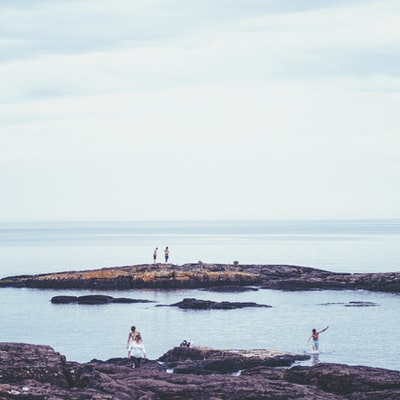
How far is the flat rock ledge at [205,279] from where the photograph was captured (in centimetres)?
9894

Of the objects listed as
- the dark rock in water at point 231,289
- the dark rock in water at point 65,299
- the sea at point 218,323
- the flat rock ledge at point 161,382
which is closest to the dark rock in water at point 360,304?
the sea at point 218,323

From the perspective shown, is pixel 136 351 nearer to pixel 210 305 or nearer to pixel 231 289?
pixel 210 305

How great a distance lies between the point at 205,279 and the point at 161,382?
71.9m

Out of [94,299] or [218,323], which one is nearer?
[218,323]

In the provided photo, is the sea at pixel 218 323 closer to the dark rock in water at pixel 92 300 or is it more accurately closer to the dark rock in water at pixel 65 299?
the dark rock in water at pixel 65 299

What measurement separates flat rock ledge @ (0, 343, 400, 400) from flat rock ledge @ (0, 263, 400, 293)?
203 feet

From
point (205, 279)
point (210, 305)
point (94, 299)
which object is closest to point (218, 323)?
point (210, 305)

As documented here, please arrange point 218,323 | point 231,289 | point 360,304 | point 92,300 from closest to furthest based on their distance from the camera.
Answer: point 218,323, point 360,304, point 92,300, point 231,289

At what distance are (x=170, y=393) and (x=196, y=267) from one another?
78.1 meters

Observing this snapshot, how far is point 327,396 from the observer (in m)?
30.0

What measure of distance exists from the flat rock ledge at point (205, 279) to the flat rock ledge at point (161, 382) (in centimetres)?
6196

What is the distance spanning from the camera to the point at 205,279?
338 feet

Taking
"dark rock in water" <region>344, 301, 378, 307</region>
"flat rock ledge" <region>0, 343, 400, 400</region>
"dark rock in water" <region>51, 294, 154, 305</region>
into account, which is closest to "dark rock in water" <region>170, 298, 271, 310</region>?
"dark rock in water" <region>51, 294, 154, 305</region>

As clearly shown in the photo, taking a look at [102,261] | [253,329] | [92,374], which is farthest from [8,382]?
[102,261]
